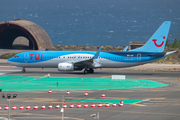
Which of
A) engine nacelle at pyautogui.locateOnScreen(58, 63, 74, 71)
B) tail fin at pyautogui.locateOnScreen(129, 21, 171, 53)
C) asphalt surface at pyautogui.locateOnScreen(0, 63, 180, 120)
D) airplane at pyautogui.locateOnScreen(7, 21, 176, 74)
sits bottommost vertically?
asphalt surface at pyautogui.locateOnScreen(0, 63, 180, 120)

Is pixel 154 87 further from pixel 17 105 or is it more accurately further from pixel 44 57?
pixel 44 57

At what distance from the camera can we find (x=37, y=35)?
3809 inches

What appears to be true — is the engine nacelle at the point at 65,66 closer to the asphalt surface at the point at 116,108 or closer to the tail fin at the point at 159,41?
the tail fin at the point at 159,41

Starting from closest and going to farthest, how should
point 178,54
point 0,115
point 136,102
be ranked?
1. point 0,115
2. point 136,102
3. point 178,54

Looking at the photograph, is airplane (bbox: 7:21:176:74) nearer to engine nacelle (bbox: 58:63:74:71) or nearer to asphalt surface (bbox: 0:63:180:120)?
engine nacelle (bbox: 58:63:74:71)

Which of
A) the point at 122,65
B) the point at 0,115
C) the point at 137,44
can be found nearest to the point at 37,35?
the point at 137,44

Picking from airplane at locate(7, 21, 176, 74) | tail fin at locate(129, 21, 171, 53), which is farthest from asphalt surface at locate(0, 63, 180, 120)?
tail fin at locate(129, 21, 171, 53)

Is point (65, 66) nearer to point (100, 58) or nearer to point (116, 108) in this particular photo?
point (100, 58)

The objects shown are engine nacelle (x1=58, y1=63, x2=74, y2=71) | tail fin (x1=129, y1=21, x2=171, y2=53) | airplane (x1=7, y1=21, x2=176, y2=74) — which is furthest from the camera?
tail fin (x1=129, y1=21, x2=171, y2=53)

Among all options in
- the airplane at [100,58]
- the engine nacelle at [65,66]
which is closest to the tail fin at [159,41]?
the airplane at [100,58]

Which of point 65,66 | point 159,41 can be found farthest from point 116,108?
point 159,41

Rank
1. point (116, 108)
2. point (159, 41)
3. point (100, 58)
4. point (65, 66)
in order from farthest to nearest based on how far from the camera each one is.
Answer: point (159, 41) < point (100, 58) < point (65, 66) < point (116, 108)

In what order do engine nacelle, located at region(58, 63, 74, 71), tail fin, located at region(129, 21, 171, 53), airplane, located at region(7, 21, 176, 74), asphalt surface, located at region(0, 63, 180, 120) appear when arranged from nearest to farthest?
1. asphalt surface, located at region(0, 63, 180, 120)
2. engine nacelle, located at region(58, 63, 74, 71)
3. airplane, located at region(7, 21, 176, 74)
4. tail fin, located at region(129, 21, 171, 53)

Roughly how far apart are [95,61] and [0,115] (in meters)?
31.1
